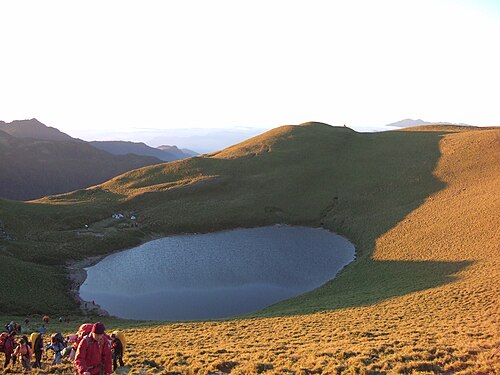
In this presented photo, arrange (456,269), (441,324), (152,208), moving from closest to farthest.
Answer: (441,324), (456,269), (152,208)

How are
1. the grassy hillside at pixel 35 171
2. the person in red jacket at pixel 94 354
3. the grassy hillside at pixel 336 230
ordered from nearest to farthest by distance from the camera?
the person in red jacket at pixel 94 354, the grassy hillside at pixel 336 230, the grassy hillside at pixel 35 171

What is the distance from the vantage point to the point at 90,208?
70250 millimetres

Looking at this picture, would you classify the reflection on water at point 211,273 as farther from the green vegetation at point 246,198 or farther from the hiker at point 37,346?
the hiker at point 37,346

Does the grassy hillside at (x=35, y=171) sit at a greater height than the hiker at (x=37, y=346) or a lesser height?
greater

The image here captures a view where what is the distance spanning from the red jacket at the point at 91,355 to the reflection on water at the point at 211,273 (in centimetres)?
2534

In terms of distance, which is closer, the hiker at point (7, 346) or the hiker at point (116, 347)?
the hiker at point (116, 347)

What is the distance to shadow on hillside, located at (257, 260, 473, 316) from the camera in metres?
32.9

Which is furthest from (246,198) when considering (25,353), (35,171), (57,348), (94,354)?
(35,171)

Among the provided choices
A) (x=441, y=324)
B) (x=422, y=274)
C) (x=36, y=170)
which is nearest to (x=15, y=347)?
(x=441, y=324)

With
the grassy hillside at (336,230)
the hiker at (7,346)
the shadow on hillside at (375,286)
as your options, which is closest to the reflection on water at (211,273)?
the shadow on hillside at (375,286)

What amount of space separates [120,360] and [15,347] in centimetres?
511

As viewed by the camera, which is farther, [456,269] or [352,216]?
[352,216]

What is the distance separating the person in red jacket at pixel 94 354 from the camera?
1040 centimetres

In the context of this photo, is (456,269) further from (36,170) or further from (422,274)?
(36,170)
